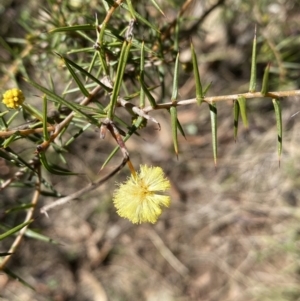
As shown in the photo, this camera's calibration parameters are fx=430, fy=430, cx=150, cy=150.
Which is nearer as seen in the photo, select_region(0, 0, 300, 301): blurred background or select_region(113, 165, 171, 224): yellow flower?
select_region(113, 165, 171, 224): yellow flower

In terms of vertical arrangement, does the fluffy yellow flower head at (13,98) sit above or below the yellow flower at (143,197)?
above

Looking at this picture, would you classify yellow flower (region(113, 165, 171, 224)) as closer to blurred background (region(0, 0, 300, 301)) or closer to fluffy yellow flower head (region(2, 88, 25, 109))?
fluffy yellow flower head (region(2, 88, 25, 109))

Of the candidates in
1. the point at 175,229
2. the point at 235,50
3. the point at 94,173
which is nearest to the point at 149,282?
the point at 175,229

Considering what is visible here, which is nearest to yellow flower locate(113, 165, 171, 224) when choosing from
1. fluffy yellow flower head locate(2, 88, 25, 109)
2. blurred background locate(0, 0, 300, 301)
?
fluffy yellow flower head locate(2, 88, 25, 109)

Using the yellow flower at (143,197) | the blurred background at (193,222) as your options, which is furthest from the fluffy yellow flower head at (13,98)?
the blurred background at (193,222)

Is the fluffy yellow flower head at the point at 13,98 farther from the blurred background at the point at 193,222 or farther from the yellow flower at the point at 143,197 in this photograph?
the blurred background at the point at 193,222

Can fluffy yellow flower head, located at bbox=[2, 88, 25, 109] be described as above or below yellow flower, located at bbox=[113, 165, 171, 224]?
above

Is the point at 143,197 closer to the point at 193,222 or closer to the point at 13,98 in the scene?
the point at 13,98

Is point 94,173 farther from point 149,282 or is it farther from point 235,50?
point 235,50
